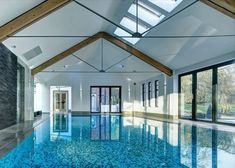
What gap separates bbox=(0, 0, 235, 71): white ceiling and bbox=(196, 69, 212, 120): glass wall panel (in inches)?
26.0

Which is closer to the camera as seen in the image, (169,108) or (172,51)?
(172,51)

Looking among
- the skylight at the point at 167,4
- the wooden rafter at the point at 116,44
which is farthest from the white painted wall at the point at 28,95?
the skylight at the point at 167,4

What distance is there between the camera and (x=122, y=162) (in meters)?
4.53

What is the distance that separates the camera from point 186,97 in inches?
483

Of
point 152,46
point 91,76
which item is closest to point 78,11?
point 152,46

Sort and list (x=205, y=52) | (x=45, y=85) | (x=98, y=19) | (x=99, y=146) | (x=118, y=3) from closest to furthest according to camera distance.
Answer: (x=99, y=146), (x=118, y=3), (x=205, y=52), (x=98, y=19), (x=45, y=85)

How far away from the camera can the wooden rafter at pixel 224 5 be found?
5961 mm

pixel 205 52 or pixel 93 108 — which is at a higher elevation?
pixel 205 52

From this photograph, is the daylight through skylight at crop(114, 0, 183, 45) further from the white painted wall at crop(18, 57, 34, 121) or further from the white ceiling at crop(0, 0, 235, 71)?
the white painted wall at crop(18, 57, 34, 121)

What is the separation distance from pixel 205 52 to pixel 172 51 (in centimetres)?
171

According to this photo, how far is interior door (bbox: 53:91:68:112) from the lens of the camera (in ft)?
67.4

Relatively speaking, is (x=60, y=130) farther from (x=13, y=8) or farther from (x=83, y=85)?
(x=83, y=85)

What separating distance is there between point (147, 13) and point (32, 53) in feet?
15.1

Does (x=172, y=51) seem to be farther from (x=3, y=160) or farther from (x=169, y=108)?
(x=3, y=160)
